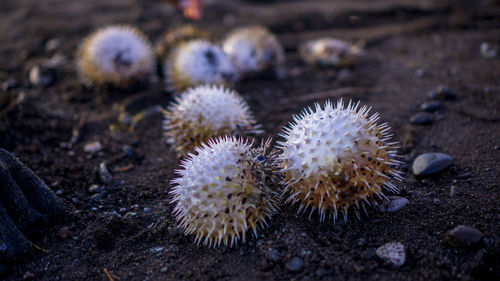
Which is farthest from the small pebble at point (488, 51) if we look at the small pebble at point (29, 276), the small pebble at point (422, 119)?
the small pebble at point (29, 276)

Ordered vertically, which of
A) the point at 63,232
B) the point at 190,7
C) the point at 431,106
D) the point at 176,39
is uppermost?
the point at 190,7

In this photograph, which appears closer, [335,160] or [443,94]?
[335,160]

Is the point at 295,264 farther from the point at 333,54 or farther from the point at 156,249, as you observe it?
the point at 333,54

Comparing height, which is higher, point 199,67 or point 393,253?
point 199,67

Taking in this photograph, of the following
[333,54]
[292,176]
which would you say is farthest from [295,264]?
[333,54]

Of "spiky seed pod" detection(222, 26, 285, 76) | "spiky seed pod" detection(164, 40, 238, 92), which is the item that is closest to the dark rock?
"spiky seed pod" detection(164, 40, 238, 92)

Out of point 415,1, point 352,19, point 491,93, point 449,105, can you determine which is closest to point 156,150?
point 449,105

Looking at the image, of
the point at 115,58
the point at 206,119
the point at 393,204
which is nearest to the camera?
the point at 393,204
